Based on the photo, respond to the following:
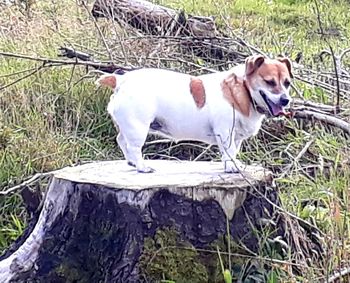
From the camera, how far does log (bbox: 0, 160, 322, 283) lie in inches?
131

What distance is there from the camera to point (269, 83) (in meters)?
3.25

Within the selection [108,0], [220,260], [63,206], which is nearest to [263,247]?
[220,260]

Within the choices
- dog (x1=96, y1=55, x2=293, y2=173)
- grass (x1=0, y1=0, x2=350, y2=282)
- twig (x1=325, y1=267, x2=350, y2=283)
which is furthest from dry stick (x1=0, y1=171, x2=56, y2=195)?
twig (x1=325, y1=267, x2=350, y2=283)

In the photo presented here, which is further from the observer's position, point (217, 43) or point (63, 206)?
point (217, 43)

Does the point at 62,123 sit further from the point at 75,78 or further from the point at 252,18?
the point at 252,18

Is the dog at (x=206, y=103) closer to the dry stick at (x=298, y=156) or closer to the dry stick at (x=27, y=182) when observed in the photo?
the dry stick at (x=298, y=156)

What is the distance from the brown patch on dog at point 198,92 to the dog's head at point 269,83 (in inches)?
7.5

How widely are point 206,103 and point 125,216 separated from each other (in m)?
0.54

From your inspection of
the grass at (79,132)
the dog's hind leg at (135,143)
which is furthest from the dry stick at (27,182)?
the dog's hind leg at (135,143)

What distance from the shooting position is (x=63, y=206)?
11.6 ft

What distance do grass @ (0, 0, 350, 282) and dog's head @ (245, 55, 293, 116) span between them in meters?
0.37

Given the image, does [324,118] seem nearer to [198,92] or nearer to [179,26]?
[198,92]

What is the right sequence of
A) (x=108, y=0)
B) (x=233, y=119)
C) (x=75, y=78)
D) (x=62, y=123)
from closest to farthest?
1. (x=233, y=119)
2. (x=62, y=123)
3. (x=75, y=78)
4. (x=108, y=0)

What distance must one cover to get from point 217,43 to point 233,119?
7.85 ft
